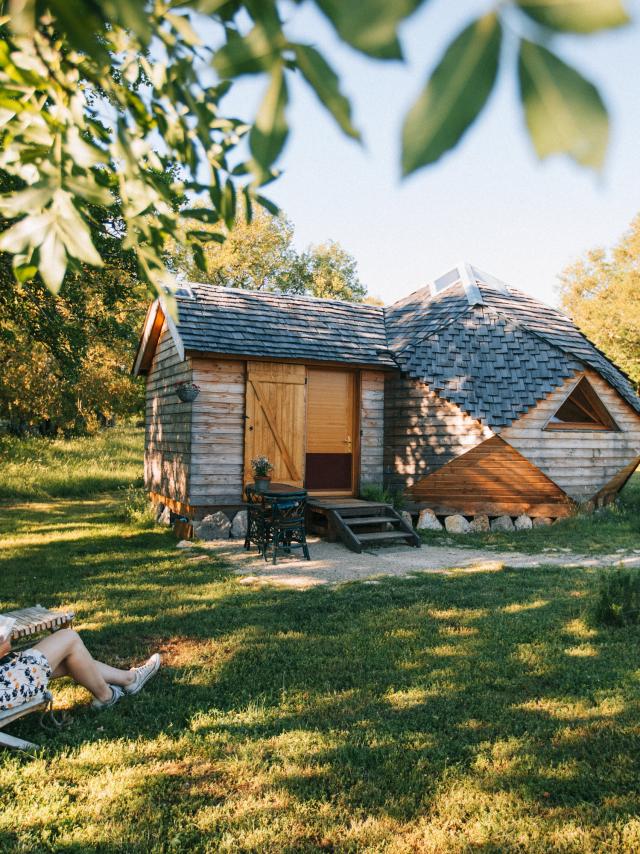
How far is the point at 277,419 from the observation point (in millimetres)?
11523

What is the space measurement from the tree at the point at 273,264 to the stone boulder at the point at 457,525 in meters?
22.1

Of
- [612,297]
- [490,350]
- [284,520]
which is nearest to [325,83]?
[284,520]

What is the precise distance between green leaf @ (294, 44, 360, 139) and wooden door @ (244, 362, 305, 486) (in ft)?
34.3

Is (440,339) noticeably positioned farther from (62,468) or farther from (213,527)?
(62,468)

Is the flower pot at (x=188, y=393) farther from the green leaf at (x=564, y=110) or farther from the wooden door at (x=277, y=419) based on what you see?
the green leaf at (x=564, y=110)

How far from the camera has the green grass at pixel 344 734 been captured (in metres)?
2.96

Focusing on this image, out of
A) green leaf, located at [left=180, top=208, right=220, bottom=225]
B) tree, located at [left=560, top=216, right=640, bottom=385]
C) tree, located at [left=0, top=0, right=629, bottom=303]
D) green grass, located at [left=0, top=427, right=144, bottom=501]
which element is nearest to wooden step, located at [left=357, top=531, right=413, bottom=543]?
green leaf, located at [left=180, top=208, right=220, bottom=225]

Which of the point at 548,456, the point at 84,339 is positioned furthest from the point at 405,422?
the point at 84,339

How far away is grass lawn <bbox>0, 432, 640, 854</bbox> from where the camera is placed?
2.96 meters

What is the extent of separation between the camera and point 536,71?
68 centimetres

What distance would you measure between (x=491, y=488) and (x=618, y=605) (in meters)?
6.25

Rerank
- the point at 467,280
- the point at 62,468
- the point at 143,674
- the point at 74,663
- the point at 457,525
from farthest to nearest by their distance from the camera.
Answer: the point at 62,468 < the point at 467,280 < the point at 457,525 < the point at 143,674 < the point at 74,663

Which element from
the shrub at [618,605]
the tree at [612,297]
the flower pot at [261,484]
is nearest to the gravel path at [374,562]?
the flower pot at [261,484]

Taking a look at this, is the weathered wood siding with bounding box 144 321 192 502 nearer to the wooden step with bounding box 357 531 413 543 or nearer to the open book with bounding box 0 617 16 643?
the wooden step with bounding box 357 531 413 543
